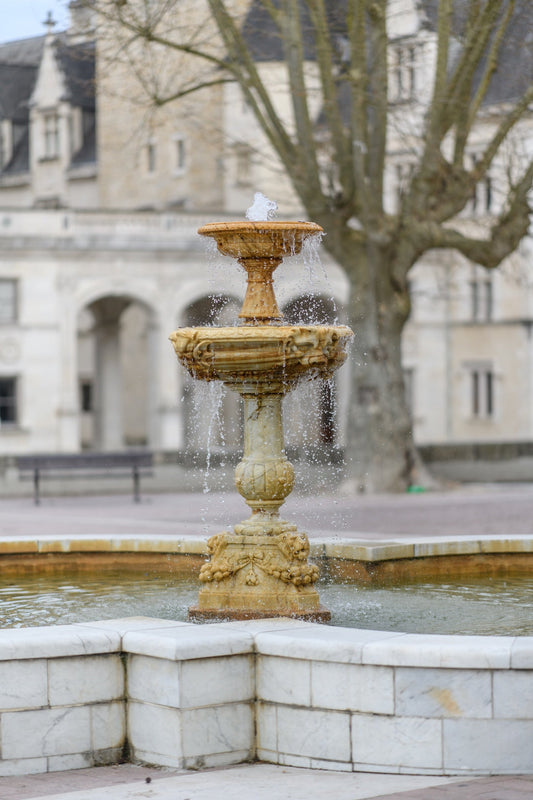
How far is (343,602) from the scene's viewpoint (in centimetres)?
1080

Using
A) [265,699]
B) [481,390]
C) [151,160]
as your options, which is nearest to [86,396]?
[151,160]

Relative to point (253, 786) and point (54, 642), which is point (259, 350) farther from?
point (253, 786)

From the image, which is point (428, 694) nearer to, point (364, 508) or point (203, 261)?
point (364, 508)

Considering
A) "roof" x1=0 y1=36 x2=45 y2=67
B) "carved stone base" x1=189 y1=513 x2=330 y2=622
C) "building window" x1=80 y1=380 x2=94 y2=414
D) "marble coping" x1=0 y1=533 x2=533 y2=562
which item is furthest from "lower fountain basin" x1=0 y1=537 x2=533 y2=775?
"building window" x1=80 y1=380 x2=94 y2=414

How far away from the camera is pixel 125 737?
7.91 meters

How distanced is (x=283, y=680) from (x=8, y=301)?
42.6m

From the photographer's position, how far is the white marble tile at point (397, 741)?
7.39m

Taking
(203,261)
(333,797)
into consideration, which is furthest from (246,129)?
(333,797)

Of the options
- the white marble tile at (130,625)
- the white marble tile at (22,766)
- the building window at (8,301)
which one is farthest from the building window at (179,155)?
the white marble tile at (22,766)

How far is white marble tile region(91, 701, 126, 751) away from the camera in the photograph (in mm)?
7809

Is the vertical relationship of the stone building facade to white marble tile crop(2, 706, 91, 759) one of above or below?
above

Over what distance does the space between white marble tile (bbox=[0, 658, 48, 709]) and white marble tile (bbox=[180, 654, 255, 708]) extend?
72 centimetres

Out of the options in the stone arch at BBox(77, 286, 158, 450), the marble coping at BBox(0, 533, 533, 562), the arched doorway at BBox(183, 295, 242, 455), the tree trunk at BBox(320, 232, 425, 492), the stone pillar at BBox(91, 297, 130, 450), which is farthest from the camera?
the stone pillar at BBox(91, 297, 130, 450)

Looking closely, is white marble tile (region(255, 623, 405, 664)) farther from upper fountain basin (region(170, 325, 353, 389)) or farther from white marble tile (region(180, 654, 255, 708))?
upper fountain basin (region(170, 325, 353, 389))
